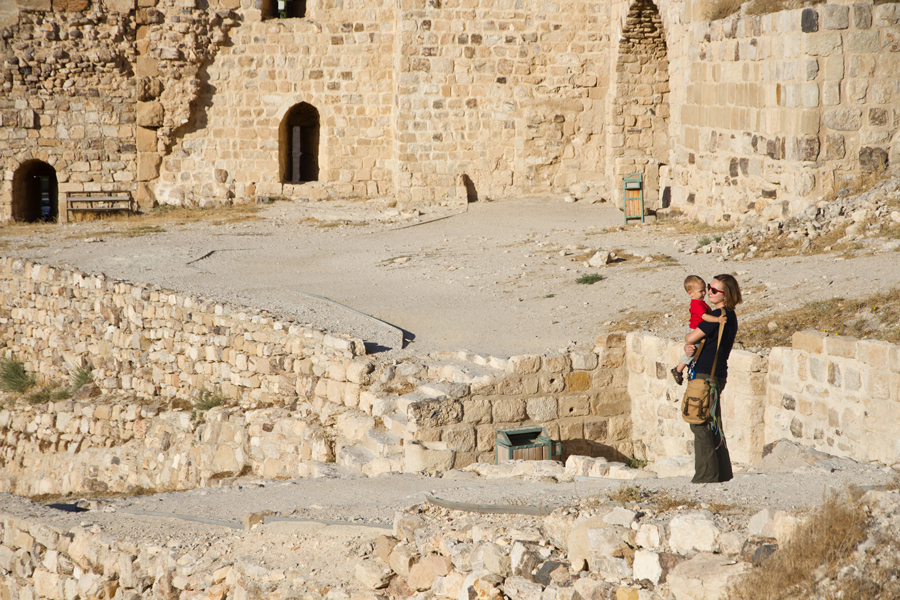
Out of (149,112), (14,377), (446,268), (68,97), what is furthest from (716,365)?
(68,97)

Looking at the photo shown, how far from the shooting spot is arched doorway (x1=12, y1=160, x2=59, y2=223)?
15.7 metres

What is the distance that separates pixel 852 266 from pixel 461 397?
3.64m

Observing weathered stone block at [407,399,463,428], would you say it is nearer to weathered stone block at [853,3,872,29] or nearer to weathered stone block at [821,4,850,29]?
weathered stone block at [821,4,850,29]

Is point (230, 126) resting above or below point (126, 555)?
above

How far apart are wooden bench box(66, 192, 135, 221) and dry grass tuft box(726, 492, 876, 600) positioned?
14197 mm

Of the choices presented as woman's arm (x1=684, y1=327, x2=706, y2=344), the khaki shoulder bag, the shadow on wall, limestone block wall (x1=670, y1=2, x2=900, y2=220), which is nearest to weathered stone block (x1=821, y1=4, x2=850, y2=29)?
limestone block wall (x1=670, y1=2, x2=900, y2=220)

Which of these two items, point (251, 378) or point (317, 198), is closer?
point (251, 378)

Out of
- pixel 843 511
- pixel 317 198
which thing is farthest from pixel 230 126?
pixel 843 511

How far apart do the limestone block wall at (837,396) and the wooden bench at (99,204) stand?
477 inches

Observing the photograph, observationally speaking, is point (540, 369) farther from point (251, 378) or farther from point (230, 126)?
point (230, 126)

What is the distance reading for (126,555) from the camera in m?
5.16

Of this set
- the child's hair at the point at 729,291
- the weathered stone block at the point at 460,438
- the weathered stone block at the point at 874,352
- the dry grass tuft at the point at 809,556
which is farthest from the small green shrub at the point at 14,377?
the dry grass tuft at the point at 809,556

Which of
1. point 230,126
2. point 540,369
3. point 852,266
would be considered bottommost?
point 540,369

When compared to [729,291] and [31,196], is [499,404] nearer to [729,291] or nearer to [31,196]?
[729,291]
